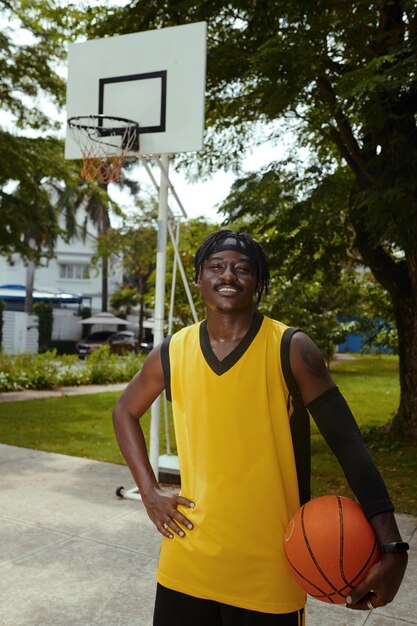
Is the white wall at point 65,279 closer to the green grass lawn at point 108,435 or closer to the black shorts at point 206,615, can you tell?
the green grass lawn at point 108,435

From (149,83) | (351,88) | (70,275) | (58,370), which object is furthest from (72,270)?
(351,88)

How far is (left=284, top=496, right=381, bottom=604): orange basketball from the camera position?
180cm

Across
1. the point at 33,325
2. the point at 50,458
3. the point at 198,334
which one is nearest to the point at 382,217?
the point at 198,334

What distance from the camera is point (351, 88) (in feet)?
18.4

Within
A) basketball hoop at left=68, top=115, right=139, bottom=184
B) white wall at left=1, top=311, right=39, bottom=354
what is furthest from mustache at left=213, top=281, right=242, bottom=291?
white wall at left=1, top=311, right=39, bottom=354

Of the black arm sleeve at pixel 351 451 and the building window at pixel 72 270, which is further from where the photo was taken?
the building window at pixel 72 270

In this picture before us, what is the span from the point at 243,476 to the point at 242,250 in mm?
719

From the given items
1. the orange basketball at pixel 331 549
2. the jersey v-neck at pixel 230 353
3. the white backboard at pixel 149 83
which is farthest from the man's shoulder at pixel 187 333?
the white backboard at pixel 149 83

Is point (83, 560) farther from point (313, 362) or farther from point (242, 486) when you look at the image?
point (313, 362)

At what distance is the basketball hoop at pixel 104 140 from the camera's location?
6215 mm

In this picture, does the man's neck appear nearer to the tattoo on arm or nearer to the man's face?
the man's face

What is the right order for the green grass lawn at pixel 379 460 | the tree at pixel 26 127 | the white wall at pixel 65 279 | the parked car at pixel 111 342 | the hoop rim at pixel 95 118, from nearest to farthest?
the hoop rim at pixel 95 118 < the green grass lawn at pixel 379 460 < the tree at pixel 26 127 < the parked car at pixel 111 342 < the white wall at pixel 65 279

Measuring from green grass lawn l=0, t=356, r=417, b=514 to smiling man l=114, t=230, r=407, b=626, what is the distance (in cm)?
445

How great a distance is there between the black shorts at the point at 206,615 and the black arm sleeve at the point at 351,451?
42 centimetres
